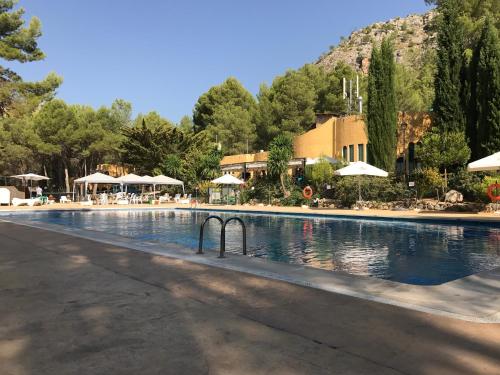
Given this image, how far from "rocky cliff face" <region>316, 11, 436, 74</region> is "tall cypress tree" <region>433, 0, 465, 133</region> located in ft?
244

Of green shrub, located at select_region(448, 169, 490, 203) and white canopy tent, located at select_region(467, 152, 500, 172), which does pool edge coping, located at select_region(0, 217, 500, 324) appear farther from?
green shrub, located at select_region(448, 169, 490, 203)

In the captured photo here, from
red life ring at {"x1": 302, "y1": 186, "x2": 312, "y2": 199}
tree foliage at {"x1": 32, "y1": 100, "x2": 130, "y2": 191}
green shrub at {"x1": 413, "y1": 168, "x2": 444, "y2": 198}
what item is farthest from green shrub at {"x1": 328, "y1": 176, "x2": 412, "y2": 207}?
tree foliage at {"x1": 32, "y1": 100, "x2": 130, "y2": 191}

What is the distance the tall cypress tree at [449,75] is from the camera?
70.5 ft

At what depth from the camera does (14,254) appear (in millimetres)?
7809

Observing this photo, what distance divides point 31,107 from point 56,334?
39200 mm

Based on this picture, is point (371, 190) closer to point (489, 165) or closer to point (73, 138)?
point (489, 165)

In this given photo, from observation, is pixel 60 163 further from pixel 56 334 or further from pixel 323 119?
pixel 56 334

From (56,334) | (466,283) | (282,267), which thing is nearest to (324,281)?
(282,267)

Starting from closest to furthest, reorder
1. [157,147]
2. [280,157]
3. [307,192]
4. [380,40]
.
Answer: [307,192], [280,157], [157,147], [380,40]

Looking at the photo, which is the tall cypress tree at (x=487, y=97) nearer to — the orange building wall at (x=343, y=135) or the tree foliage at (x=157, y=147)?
the orange building wall at (x=343, y=135)

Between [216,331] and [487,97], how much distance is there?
2136 centimetres

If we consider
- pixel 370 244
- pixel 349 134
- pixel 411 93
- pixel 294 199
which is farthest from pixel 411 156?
pixel 411 93

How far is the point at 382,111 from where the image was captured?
2439cm

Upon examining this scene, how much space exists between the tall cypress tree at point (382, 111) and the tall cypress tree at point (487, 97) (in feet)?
13.7
